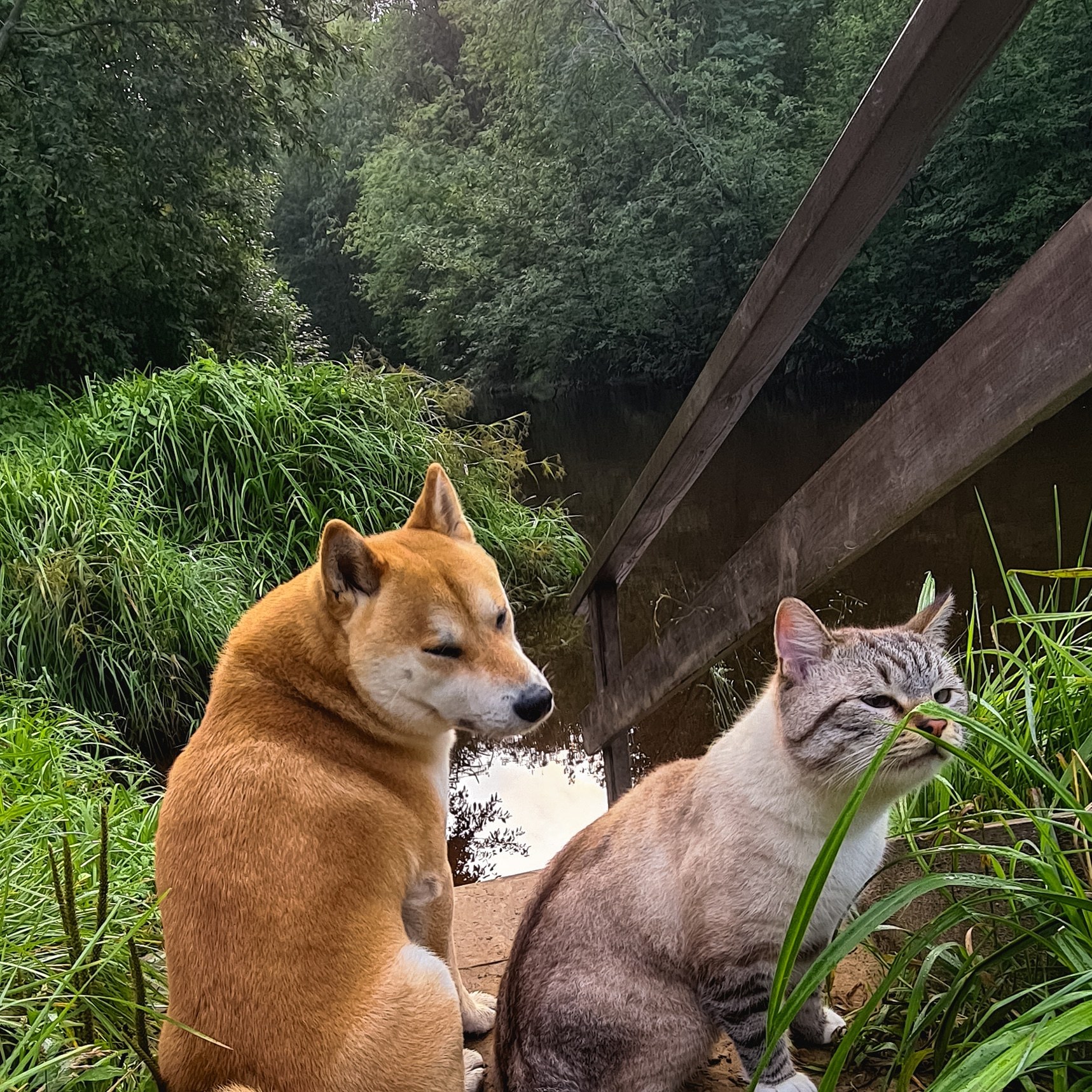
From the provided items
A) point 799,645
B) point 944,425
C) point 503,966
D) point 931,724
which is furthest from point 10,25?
point 931,724

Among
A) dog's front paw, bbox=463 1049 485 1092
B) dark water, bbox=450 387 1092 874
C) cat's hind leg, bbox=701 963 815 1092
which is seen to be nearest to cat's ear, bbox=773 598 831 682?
cat's hind leg, bbox=701 963 815 1092

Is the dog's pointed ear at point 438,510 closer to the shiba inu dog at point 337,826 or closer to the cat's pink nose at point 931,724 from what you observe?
the shiba inu dog at point 337,826

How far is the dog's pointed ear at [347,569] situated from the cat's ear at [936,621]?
1.05 meters

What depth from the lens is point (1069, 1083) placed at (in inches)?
45.1

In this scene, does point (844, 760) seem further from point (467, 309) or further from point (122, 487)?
point (467, 309)

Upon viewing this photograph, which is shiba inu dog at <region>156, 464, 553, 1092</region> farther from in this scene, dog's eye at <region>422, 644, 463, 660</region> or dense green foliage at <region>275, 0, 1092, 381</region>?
dense green foliage at <region>275, 0, 1092, 381</region>

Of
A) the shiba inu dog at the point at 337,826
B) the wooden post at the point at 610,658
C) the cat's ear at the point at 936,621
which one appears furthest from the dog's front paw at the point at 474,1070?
the wooden post at the point at 610,658

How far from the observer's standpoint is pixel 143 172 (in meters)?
8.12

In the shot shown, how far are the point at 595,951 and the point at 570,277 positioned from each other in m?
9.59

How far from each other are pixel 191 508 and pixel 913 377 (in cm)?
504

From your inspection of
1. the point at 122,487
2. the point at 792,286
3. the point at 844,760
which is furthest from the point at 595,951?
the point at 122,487

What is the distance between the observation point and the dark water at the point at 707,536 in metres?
4.89

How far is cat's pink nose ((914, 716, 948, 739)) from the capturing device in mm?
1345

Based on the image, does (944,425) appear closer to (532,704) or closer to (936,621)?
(936,621)
